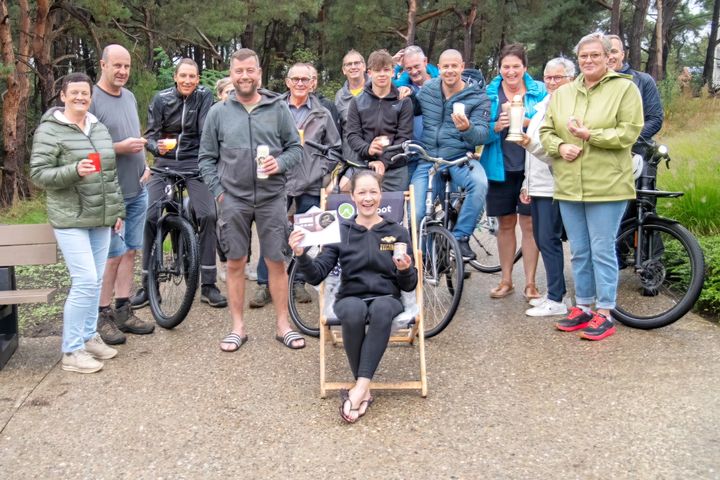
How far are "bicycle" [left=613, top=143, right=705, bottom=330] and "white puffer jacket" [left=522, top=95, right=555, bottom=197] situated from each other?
68 cm

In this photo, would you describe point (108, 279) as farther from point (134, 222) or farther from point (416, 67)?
point (416, 67)

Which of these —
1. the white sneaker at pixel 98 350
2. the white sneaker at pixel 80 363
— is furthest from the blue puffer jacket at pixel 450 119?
the white sneaker at pixel 80 363

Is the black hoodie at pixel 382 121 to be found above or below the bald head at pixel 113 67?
below

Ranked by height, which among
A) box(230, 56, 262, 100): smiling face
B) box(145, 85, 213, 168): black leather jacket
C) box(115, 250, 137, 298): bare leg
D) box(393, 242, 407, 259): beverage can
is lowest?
box(115, 250, 137, 298): bare leg

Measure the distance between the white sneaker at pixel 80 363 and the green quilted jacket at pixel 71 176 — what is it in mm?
830

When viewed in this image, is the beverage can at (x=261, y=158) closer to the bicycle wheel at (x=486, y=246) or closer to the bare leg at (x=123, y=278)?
the bare leg at (x=123, y=278)

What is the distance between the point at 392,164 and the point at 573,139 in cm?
142

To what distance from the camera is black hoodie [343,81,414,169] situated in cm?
550

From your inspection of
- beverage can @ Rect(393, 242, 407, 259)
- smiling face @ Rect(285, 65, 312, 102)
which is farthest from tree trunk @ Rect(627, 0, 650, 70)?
beverage can @ Rect(393, 242, 407, 259)

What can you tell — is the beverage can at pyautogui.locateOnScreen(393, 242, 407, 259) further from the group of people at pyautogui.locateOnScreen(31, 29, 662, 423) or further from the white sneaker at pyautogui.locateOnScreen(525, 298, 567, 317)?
the white sneaker at pyautogui.locateOnScreen(525, 298, 567, 317)

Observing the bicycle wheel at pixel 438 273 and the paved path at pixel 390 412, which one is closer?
the paved path at pixel 390 412

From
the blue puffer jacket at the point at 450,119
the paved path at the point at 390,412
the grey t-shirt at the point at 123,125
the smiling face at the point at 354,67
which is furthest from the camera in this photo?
the smiling face at the point at 354,67

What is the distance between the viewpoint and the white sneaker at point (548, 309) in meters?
5.44

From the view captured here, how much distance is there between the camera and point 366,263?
4.16m
